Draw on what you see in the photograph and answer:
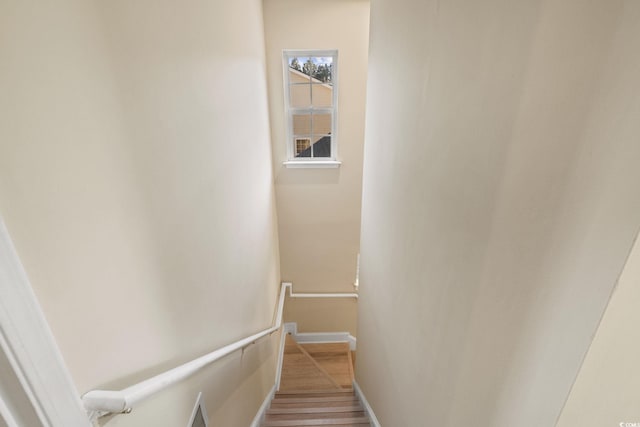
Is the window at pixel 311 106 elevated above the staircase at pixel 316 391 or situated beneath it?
elevated above

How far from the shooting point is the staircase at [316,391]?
8.20 feet

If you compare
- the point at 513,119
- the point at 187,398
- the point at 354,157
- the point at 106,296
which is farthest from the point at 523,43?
the point at 354,157

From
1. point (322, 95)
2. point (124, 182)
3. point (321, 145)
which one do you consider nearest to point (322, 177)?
point (321, 145)

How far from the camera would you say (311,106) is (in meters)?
3.53

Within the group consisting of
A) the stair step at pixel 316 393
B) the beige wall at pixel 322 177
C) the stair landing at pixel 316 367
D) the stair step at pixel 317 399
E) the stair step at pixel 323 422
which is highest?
the beige wall at pixel 322 177

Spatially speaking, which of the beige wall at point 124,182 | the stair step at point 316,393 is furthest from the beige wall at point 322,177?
the beige wall at point 124,182

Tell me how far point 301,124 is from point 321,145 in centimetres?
36

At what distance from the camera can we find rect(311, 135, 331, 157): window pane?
3676 millimetres

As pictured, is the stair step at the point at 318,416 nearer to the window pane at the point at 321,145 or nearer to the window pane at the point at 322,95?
the window pane at the point at 321,145

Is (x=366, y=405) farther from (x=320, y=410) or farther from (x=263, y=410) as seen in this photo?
(x=263, y=410)

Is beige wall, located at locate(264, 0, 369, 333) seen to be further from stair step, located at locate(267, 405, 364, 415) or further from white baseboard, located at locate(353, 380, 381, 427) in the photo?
stair step, located at locate(267, 405, 364, 415)

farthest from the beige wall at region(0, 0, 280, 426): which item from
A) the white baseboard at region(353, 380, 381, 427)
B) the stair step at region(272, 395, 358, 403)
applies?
the stair step at region(272, 395, 358, 403)

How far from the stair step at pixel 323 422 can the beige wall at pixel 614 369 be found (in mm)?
2214

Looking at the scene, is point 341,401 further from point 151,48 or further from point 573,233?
point 151,48
